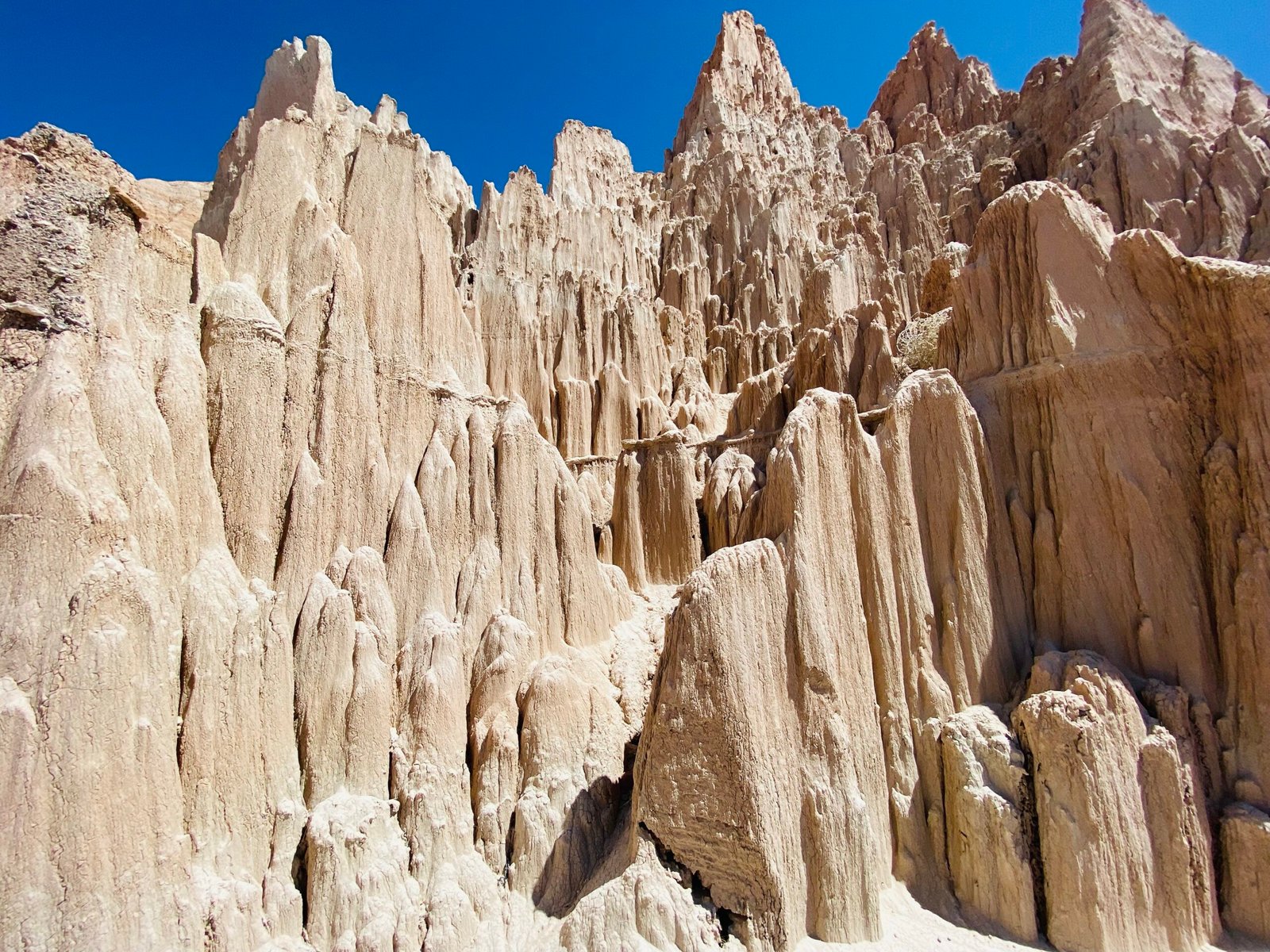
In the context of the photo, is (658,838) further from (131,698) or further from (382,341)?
(382,341)

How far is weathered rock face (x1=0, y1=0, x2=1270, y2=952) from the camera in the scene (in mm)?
11672

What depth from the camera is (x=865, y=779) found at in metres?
13.6

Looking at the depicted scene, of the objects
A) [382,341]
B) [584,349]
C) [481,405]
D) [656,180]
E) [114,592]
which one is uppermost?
[656,180]

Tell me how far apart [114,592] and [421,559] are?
19.5ft

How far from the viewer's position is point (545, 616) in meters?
17.8

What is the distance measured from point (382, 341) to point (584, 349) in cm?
1237

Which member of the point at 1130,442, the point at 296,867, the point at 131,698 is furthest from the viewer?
the point at 1130,442

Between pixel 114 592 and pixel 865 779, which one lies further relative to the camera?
pixel 865 779

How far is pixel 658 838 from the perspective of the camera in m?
12.7

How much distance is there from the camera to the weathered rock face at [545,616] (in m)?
11.7

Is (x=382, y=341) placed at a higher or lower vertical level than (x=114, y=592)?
higher

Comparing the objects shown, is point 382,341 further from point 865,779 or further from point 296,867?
point 865,779

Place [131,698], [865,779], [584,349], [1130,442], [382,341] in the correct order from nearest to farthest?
[131,698], [865,779], [1130,442], [382,341], [584,349]

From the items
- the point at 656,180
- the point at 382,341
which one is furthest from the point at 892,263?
the point at 382,341
